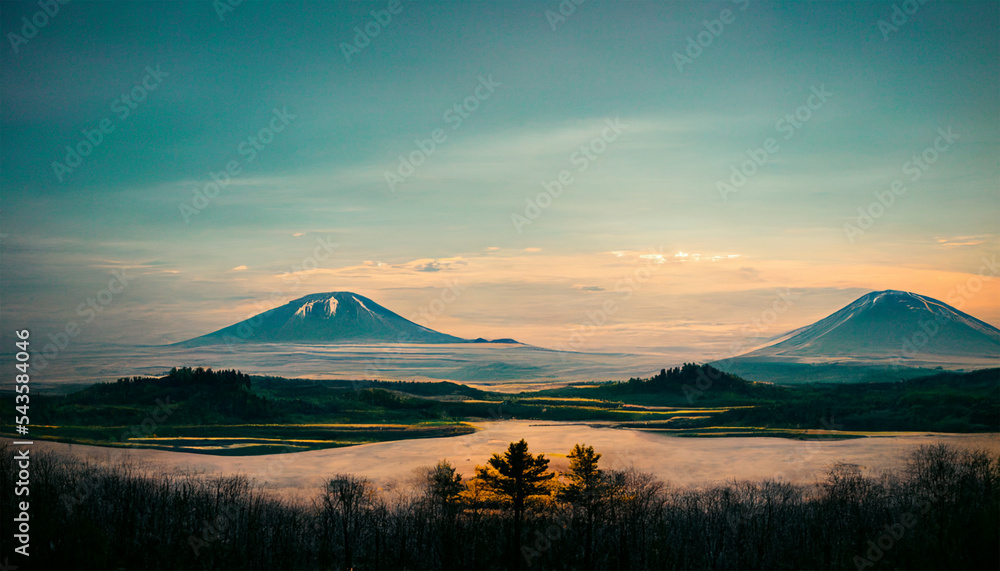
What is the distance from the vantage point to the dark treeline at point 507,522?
7044 cm

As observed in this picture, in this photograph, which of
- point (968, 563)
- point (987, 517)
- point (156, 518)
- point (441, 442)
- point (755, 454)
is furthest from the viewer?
point (441, 442)

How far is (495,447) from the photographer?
525 ft

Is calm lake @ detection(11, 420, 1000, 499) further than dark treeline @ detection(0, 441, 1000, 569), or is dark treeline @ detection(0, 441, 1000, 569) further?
calm lake @ detection(11, 420, 1000, 499)

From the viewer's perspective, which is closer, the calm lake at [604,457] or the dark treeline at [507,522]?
the dark treeline at [507,522]

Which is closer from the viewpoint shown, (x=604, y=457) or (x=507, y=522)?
(x=507, y=522)

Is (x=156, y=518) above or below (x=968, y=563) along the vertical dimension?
below

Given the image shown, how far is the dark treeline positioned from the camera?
231ft

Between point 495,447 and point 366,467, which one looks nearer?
point 366,467

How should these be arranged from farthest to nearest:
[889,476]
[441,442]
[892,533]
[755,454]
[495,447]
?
[441,442] → [495,447] → [755,454] → [889,476] → [892,533]

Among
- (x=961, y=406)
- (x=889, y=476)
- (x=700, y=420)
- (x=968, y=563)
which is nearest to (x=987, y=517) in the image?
(x=968, y=563)

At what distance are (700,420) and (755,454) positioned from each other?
48.4 m

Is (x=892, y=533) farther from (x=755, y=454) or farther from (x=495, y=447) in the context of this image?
(x=495, y=447)

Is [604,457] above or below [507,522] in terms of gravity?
below

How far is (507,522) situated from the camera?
75.3 m
